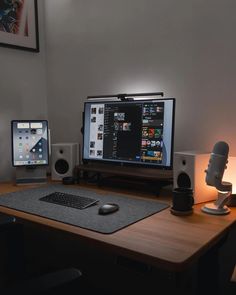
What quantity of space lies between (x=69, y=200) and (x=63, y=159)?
0.56m

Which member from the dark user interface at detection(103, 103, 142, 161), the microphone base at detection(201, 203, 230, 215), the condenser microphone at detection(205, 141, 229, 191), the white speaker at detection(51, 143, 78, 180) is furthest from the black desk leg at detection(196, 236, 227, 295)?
the white speaker at detection(51, 143, 78, 180)

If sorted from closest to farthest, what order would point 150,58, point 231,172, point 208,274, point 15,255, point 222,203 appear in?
1. point 208,274
2. point 222,203
3. point 231,172
4. point 15,255
5. point 150,58

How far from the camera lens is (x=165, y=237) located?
1134 millimetres

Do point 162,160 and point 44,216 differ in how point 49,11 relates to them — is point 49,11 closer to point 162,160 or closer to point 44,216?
point 162,160

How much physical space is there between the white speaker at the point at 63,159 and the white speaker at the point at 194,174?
733mm

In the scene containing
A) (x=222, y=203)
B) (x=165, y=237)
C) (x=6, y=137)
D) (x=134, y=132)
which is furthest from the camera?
(x=6, y=137)

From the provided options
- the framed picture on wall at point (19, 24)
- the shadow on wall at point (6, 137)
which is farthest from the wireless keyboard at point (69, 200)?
the framed picture on wall at point (19, 24)

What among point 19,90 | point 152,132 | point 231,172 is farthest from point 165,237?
point 19,90

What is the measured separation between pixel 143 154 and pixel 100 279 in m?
0.88

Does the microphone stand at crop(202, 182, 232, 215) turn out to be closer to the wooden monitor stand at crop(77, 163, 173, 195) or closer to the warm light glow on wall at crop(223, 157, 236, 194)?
the warm light glow on wall at crop(223, 157, 236, 194)

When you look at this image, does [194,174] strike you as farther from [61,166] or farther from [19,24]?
[19,24]

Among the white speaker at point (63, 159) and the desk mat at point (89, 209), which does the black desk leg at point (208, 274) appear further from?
the white speaker at point (63, 159)

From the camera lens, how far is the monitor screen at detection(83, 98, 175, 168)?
1.72 m

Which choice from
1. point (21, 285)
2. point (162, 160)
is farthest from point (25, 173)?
point (21, 285)
